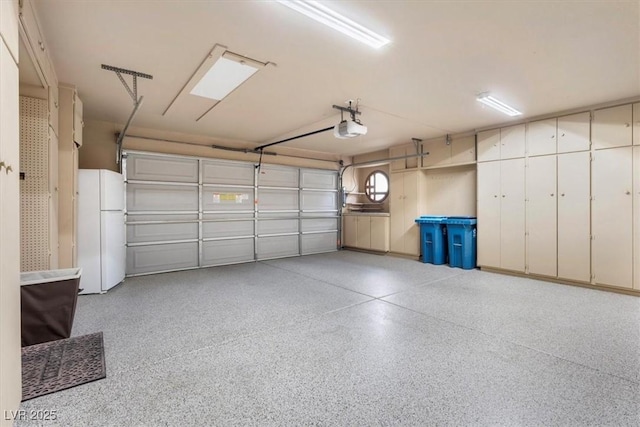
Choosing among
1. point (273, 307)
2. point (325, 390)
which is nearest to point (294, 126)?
point (273, 307)

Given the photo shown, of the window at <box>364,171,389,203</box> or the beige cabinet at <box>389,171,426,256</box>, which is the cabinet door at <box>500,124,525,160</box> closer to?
the beige cabinet at <box>389,171,426,256</box>

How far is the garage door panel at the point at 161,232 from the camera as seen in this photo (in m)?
5.21

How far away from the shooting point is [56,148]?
3.24m

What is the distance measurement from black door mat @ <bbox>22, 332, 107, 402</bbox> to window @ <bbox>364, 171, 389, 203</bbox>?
699cm

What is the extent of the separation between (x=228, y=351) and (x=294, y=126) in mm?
4017

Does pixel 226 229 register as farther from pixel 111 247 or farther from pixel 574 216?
pixel 574 216

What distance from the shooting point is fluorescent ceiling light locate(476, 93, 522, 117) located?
12.6ft

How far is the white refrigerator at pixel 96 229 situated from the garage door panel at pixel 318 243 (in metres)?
4.17

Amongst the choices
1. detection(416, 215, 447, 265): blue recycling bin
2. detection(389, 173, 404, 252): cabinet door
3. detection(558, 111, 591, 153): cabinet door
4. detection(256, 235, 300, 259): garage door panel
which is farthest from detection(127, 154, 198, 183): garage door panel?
detection(558, 111, 591, 153): cabinet door

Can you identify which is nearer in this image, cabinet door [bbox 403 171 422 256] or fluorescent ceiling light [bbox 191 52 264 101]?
fluorescent ceiling light [bbox 191 52 264 101]

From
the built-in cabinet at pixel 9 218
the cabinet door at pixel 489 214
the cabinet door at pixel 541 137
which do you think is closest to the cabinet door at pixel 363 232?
the cabinet door at pixel 489 214

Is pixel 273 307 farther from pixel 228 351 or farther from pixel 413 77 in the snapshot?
pixel 413 77

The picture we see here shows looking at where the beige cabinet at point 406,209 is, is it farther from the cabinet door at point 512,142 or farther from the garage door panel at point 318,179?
the cabinet door at point 512,142

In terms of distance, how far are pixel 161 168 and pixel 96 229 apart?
1771mm
